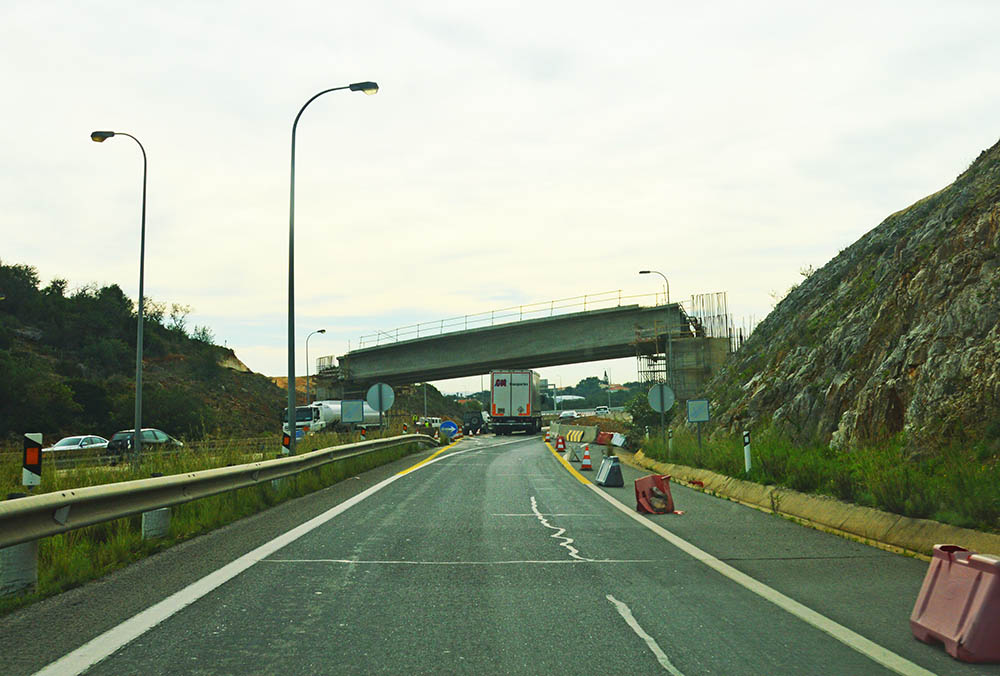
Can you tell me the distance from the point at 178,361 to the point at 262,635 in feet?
259

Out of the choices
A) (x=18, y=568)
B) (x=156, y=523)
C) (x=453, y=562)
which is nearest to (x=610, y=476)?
(x=453, y=562)

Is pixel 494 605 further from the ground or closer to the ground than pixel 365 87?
closer to the ground

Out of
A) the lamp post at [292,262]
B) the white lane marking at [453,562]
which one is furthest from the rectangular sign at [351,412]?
the white lane marking at [453,562]

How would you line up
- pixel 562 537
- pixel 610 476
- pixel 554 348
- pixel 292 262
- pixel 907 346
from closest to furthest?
pixel 562 537 < pixel 907 346 < pixel 610 476 < pixel 292 262 < pixel 554 348

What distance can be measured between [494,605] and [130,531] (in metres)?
5.24

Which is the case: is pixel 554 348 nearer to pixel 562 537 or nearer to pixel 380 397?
pixel 380 397

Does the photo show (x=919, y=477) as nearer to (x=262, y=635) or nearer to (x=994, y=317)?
(x=994, y=317)

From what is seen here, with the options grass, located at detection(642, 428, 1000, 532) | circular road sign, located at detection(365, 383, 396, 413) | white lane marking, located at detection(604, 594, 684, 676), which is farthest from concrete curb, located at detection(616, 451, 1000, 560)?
circular road sign, located at detection(365, 383, 396, 413)

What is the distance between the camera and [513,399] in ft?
193

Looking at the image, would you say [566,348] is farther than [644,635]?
Yes

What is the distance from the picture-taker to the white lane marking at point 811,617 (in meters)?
4.80

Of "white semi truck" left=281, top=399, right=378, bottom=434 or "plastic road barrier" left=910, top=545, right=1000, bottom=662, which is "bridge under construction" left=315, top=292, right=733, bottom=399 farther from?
"plastic road barrier" left=910, top=545, right=1000, bottom=662

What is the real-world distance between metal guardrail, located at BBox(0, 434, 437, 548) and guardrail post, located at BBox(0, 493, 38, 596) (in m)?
0.16

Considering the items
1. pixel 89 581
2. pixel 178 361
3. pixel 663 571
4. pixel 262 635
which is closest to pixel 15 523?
pixel 89 581
